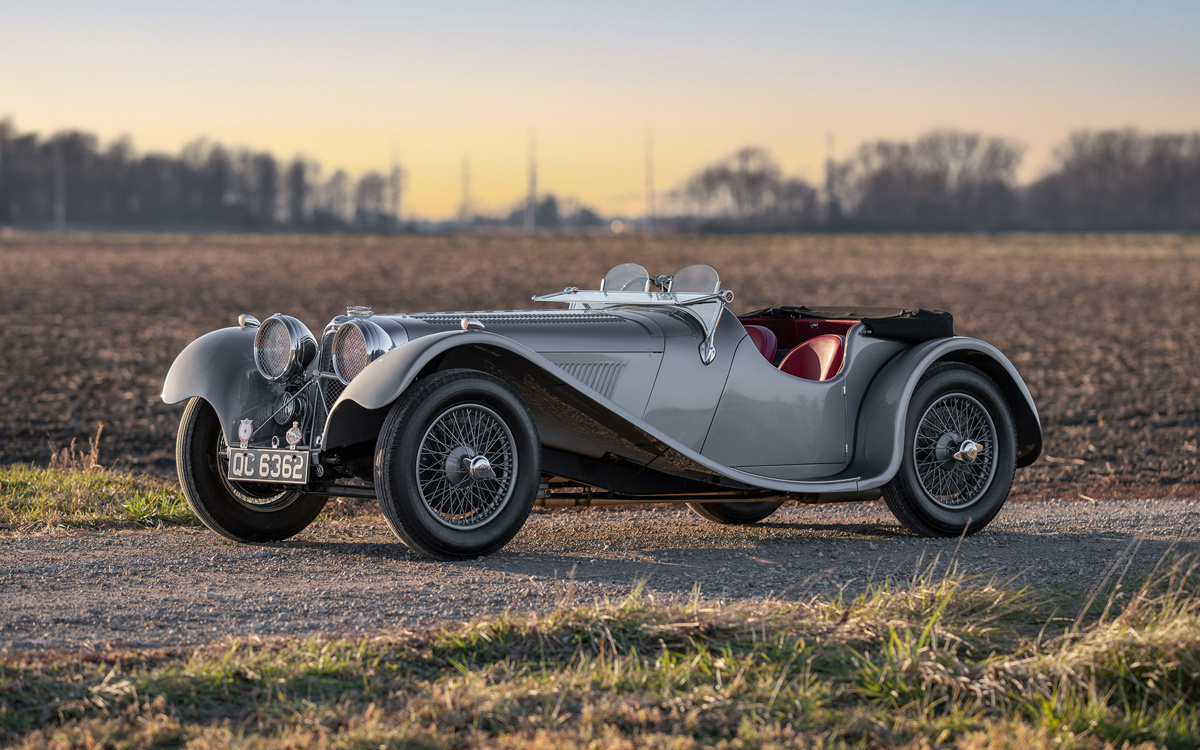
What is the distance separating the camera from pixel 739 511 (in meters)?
8.46

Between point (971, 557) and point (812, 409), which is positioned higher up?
point (812, 409)

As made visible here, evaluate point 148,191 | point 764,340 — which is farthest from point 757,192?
point 764,340

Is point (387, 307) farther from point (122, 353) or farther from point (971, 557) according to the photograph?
point (971, 557)

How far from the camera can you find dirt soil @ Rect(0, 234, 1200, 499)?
12305mm

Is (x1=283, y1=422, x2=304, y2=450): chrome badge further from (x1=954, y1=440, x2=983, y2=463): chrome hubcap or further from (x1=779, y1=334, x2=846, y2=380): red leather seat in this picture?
(x1=954, y1=440, x2=983, y2=463): chrome hubcap

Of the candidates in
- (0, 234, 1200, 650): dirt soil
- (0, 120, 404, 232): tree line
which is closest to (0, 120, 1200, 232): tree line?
(0, 120, 404, 232): tree line

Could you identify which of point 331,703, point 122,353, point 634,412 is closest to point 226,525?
point 634,412

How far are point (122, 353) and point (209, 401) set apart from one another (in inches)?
523

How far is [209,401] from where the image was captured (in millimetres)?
6859

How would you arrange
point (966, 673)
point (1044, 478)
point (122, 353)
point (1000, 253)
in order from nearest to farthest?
point (966, 673)
point (1044, 478)
point (122, 353)
point (1000, 253)

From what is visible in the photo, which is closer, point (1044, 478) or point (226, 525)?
point (226, 525)

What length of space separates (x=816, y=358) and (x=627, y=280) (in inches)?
50.7

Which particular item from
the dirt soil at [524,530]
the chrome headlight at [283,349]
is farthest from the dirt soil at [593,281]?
the chrome headlight at [283,349]

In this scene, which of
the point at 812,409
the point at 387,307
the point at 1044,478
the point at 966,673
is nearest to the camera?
the point at 966,673
